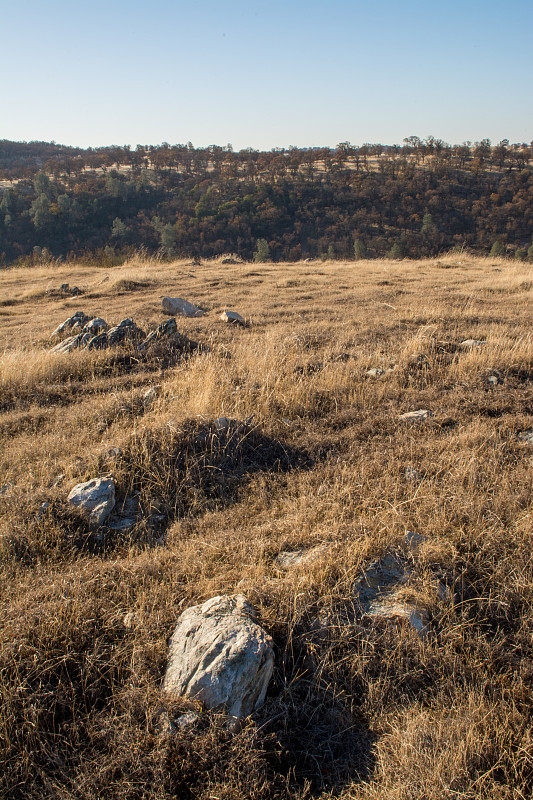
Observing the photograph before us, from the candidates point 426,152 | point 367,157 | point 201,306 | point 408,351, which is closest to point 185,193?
point 367,157

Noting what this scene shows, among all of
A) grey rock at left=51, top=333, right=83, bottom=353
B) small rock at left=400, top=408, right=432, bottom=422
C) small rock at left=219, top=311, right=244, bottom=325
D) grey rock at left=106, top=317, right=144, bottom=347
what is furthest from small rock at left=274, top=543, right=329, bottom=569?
small rock at left=219, top=311, right=244, bottom=325

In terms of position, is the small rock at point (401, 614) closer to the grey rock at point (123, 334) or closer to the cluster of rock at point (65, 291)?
the grey rock at point (123, 334)

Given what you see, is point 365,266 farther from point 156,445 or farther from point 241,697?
point 241,697

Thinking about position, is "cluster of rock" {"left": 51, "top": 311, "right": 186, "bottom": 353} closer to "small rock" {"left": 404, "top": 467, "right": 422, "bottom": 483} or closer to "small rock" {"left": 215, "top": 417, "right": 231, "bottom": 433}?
"small rock" {"left": 215, "top": 417, "right": 231, "bottom": 433}

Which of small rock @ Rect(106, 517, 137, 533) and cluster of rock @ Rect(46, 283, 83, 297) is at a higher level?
cluster of rock @ Rect(46, 283, 83, 297)

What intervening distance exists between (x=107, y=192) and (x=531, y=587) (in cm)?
4698

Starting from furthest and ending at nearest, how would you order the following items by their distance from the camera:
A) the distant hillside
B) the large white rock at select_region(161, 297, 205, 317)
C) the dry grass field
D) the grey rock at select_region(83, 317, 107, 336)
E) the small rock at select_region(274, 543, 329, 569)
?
the distant hillside < the large white rock at select_region(161, 297, 205, 317) < the grey rock at select_region(83, 317, 107, 336) < the small rock at select_region(274, 543, 329, 569) < the dry grass field

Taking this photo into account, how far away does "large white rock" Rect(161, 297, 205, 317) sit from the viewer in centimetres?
898

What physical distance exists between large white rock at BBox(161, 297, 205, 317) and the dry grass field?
3508 mm

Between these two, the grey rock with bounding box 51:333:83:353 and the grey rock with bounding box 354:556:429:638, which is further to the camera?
the grey rock with bounding box 51:333:83:353

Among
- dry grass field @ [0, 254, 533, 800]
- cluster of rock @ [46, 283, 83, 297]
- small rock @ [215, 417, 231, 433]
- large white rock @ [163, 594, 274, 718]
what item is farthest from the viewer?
cluster of rock @ [46, 283, 83, 297]

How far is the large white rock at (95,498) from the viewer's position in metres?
3.06

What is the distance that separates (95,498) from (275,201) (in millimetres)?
46810

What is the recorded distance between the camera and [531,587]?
7.43 feet
